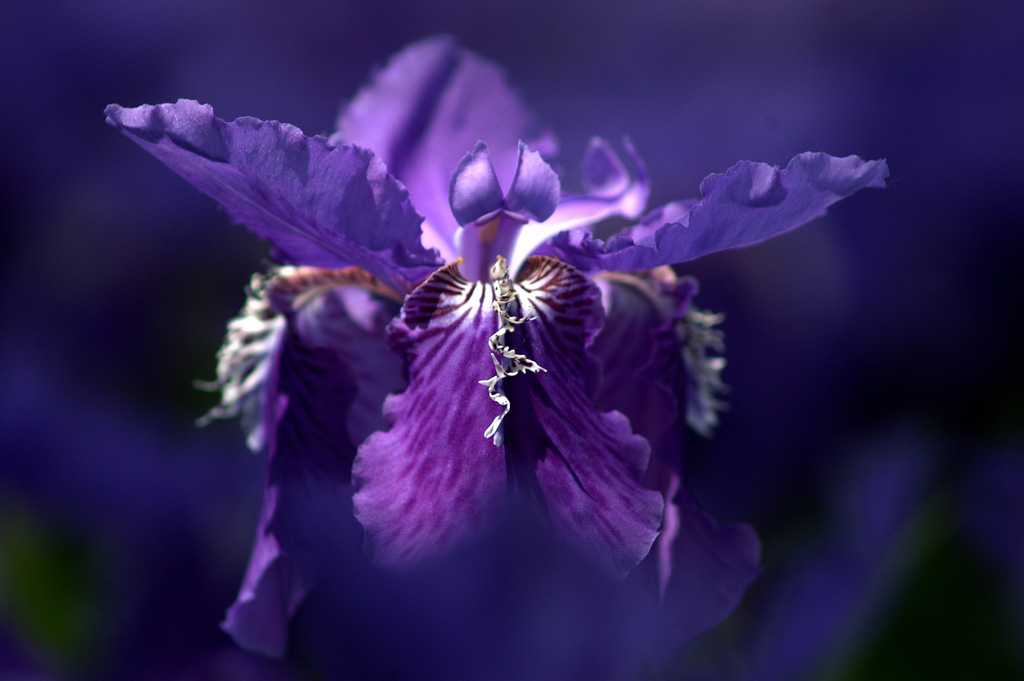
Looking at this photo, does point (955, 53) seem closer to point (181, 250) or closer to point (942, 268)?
point (942, 268)

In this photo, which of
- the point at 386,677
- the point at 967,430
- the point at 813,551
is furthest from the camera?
the point at 967,430

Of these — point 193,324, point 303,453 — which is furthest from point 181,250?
point 303,453

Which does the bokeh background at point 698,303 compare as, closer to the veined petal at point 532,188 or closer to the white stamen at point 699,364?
the white stamen at point 699,364

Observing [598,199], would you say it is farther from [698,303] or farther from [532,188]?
[698,303]

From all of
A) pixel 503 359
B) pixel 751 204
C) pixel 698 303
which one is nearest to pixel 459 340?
pixel 503 359

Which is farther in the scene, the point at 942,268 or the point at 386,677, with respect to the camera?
the point at 942,268

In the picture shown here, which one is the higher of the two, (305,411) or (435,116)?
(435,116)

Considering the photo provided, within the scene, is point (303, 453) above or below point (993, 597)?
above
